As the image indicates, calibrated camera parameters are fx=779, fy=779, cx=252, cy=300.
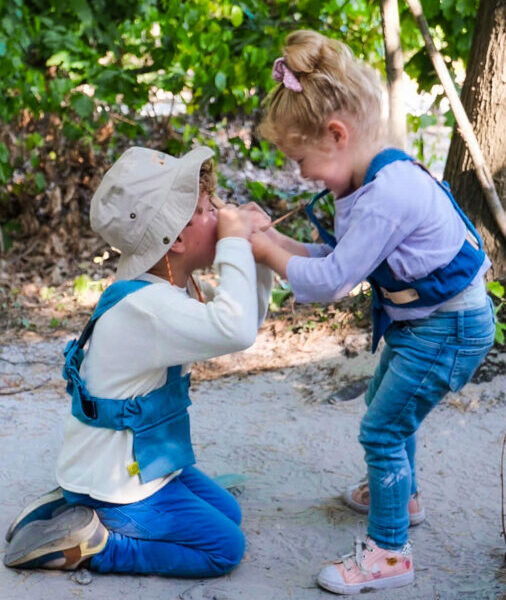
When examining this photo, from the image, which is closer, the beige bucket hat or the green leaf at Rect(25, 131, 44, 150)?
the beige bucket hat

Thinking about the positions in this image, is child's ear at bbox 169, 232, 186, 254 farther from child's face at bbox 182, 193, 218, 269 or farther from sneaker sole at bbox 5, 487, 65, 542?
sneaker sole at bbox 5, 487, 65, 542

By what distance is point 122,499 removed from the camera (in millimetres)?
2350

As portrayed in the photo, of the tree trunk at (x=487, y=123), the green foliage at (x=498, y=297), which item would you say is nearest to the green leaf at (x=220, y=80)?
the tree trunk at (x=487, y=123)

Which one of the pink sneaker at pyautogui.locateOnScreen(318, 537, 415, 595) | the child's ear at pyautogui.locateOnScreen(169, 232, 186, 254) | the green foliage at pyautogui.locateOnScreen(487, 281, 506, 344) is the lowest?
the pink sneaker at pyautogui.locateOnScreen(318, 537, 415, 595)

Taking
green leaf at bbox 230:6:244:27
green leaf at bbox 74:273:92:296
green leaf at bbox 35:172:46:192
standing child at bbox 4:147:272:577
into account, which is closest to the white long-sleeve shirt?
→ standing child at bbox 4:147:272:577

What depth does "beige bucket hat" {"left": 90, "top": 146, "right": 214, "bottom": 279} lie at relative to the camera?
7.38 feet

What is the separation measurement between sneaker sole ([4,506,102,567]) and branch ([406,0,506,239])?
7.95 feet

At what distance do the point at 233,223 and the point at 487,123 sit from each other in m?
2.11

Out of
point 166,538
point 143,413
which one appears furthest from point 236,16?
point 166,538

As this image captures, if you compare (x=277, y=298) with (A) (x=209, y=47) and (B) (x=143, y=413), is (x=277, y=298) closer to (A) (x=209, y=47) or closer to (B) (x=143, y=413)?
(A) (x=209, y=47)

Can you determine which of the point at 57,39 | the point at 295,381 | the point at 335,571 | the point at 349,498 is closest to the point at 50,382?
the point at 295,381

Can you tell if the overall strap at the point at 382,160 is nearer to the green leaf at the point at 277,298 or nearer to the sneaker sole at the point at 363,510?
the sneaker sole at the point at 363,510

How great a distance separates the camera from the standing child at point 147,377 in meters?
2.19

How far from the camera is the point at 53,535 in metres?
2.31
